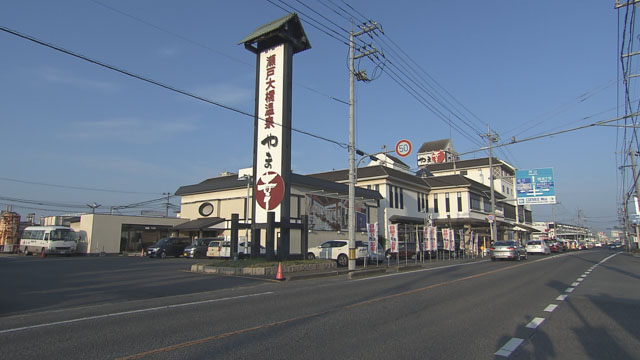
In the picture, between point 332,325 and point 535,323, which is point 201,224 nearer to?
point 332,325

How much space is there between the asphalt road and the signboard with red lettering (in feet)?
29.0

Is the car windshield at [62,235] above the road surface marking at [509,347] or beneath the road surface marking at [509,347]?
above

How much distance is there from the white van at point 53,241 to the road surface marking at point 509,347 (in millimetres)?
37010

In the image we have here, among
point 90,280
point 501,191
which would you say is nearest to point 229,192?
point 90,280

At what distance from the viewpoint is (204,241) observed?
32.9 metres

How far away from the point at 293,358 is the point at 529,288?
35.4ft

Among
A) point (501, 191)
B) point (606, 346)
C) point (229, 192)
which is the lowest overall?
point (606, 346)

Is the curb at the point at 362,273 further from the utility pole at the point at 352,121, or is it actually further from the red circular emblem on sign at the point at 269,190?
the red circular emblem on sign at the point at 269,190

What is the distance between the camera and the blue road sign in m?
41.9

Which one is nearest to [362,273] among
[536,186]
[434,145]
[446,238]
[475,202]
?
[446,238]

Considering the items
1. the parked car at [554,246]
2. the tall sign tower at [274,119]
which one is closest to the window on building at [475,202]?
the parked car at [554,246]

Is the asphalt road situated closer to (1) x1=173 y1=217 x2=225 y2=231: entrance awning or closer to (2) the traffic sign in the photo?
(2) the traffic sign

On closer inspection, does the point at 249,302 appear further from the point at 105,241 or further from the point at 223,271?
the point at 105,241

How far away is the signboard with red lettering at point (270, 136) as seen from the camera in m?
20.4
